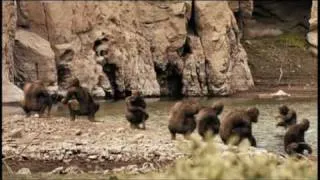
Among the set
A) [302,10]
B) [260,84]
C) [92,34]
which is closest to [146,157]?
[92,34]

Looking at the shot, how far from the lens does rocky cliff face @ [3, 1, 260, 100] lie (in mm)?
40000

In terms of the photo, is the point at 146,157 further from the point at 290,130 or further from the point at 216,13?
the point at 216,13

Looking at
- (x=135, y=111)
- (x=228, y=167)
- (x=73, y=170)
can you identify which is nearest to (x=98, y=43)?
(x=135, y=111)

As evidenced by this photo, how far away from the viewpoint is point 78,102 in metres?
22.6

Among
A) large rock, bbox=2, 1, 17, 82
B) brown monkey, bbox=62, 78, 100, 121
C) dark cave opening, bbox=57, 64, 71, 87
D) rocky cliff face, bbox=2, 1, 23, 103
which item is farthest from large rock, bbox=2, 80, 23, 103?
brown monkey, bbox=62, 78, 100, 121

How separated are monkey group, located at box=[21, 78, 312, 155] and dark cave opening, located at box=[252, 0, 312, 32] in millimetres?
40250

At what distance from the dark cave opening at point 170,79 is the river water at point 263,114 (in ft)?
13.1

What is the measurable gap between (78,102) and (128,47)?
21076mm

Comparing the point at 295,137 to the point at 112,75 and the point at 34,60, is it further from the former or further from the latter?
the point at 112,75

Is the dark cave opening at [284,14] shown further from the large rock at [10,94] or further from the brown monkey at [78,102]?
the brown monkey at [78,102]

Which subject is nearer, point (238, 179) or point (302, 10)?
point (238, 179)

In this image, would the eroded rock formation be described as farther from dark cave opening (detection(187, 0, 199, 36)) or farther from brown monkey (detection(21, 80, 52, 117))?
brown monkey (detection(21, 80, 52, 117))

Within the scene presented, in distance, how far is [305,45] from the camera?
59250mm

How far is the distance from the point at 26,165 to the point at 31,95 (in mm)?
7806
